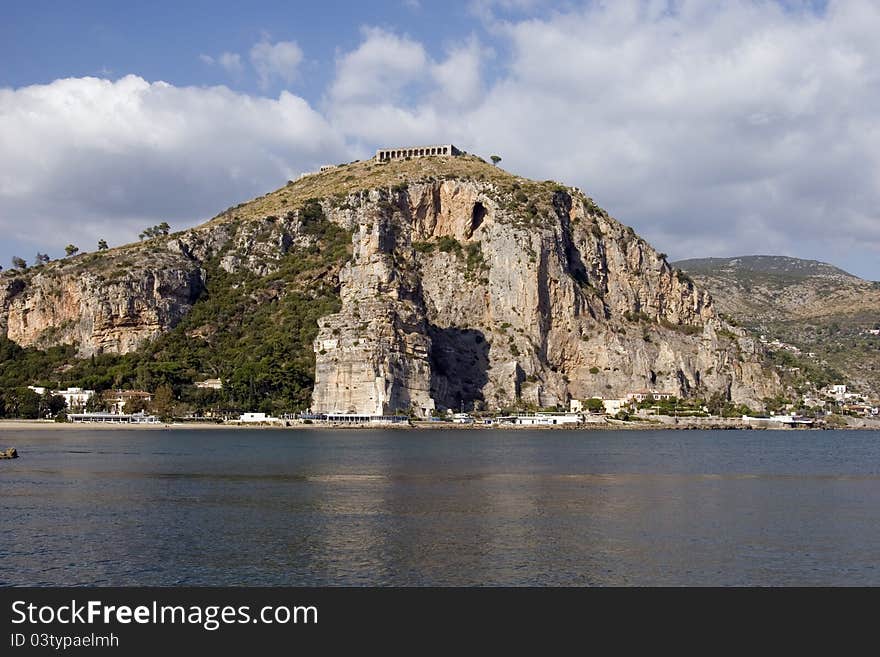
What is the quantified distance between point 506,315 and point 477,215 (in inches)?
849

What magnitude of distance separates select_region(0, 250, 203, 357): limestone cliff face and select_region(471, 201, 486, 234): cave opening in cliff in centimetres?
4224

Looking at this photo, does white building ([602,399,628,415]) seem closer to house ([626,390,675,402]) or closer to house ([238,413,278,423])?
house ([626,390,675,402])

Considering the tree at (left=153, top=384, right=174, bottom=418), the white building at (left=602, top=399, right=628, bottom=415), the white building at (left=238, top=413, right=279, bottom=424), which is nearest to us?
the white building at (left=238, top=413, right=279, bottom=424)

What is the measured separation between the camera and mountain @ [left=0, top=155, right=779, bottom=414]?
126m

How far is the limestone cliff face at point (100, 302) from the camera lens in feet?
445

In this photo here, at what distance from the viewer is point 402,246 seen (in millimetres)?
147500

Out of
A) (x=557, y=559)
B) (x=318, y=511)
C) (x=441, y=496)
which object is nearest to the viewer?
(x=557, y=559)

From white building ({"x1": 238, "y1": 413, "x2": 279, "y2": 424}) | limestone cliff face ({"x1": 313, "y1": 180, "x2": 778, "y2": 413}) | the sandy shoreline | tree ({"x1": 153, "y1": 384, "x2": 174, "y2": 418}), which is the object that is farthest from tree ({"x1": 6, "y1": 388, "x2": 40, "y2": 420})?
limestone cliff face ({"x1": 313, "y1": 180, "x2": 778, "y2": 413})
